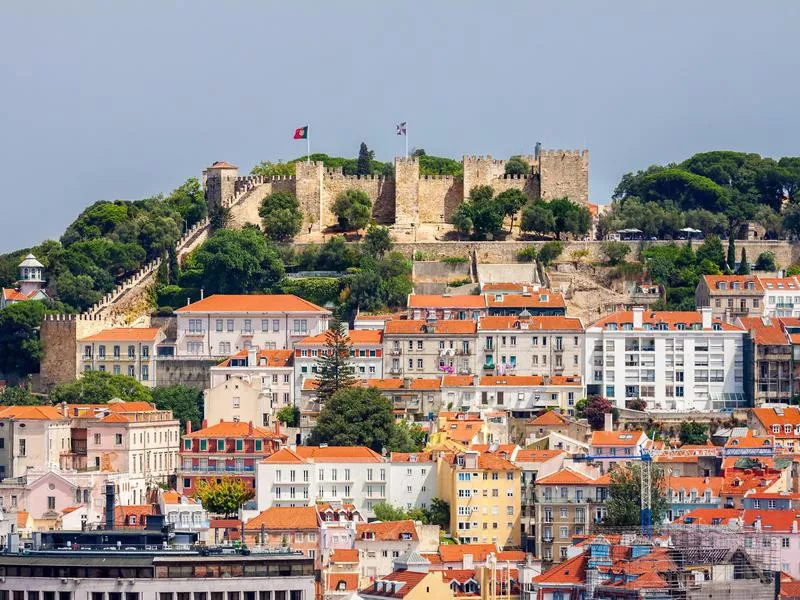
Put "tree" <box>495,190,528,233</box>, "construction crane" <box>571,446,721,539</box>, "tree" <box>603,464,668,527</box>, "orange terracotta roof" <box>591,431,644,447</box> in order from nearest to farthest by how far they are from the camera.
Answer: "construction crane" <box>571,446,721,539</box> → "tree" <box>603,464,668,527</box> → "orange terracotta roof" <box>591,431,644,447</box> → "tree" <box>495,190,528,233</box>

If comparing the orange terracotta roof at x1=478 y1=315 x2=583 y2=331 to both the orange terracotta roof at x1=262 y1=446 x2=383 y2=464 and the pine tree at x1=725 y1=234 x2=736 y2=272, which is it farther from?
the pine tree at x1=725 y1=234 x2=736 y2=272

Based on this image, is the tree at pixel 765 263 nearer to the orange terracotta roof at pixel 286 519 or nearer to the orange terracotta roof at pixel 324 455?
the orange terracotta roof at pixel 324 455

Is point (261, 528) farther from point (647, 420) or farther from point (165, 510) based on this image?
point (647, 420)

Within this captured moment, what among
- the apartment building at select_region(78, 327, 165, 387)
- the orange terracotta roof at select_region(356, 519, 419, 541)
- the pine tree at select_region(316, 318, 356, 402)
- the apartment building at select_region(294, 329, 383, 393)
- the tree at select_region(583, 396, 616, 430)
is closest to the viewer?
the orange terracotta roof at select_region(356, 519, 419, 541)

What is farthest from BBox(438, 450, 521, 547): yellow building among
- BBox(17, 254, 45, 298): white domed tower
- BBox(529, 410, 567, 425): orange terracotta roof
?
BBox(17, 254, 45, 298): white domed tower

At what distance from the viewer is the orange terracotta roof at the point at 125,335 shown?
9725 centimetres

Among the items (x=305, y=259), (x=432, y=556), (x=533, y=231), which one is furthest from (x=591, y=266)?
(x=432, y=556)

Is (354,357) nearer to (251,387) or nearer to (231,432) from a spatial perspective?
(251,387)

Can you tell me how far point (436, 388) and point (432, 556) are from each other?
1864 cm

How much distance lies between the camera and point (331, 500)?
8025 centimetres

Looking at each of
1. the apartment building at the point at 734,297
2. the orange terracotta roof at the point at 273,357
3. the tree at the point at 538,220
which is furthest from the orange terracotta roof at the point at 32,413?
the tree at the point at 538,220

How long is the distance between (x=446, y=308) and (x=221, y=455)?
15.9m

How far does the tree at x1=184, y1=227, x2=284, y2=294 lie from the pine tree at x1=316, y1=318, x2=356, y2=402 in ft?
38.2

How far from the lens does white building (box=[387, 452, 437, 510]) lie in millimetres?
80375
